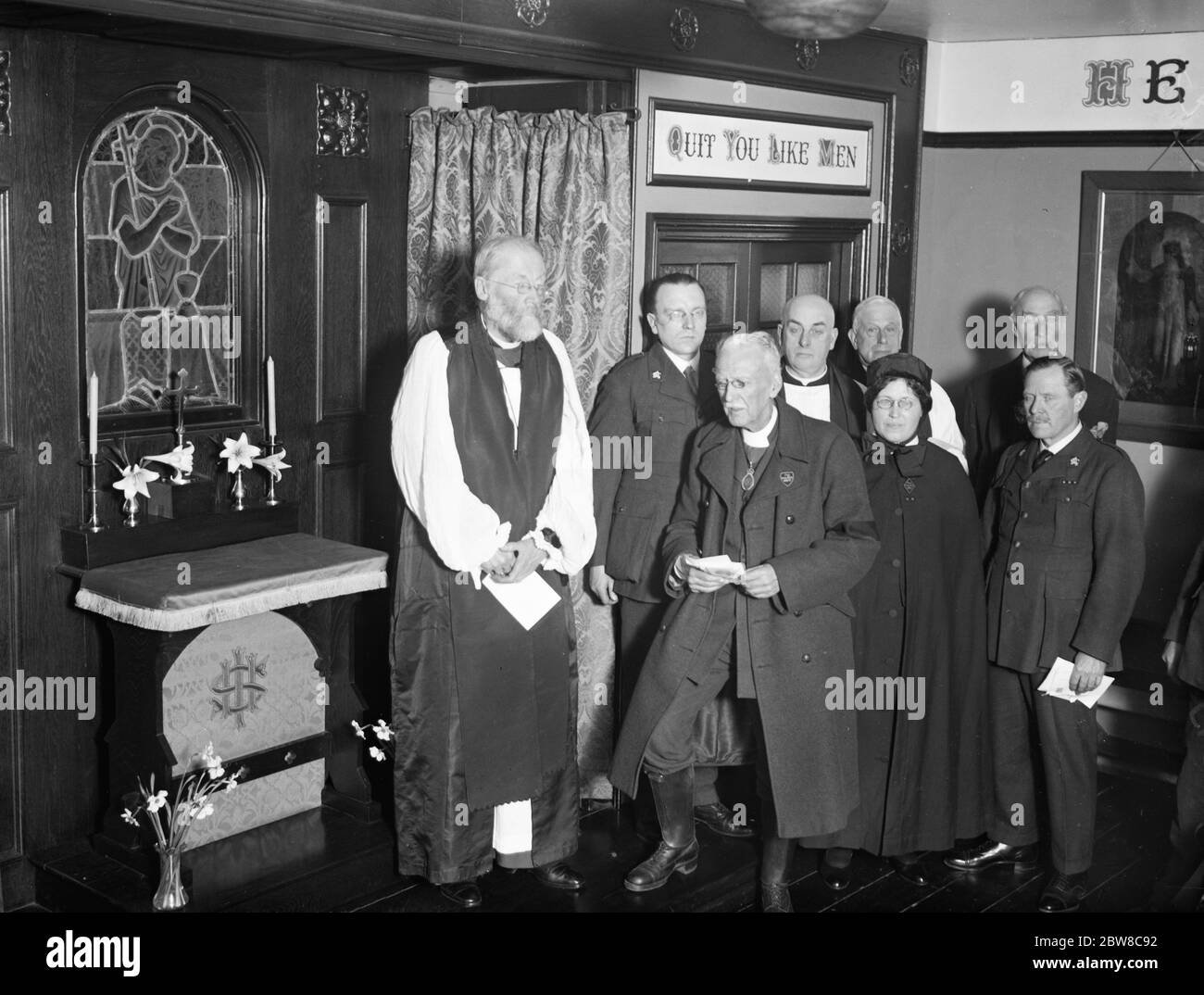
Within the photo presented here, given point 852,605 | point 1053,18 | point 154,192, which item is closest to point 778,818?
point 852,605

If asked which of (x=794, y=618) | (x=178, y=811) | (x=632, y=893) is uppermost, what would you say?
(x=794, y=618)

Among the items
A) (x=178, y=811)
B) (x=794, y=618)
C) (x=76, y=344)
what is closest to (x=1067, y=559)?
(x=794, y=618)

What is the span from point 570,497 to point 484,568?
1.26 ft

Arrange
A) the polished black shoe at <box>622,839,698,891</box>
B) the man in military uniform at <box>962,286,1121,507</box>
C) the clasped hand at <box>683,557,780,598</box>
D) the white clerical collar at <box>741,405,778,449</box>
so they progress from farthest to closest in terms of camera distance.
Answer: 1. the man in military uniform at <box>962,286,1121,507</box>
2. the polished black shoe at <box>622,839,698,891</box>
3. the white clerical collar at <box>741,405,778,449</box>
4. the clasped hand at <box>683,557,780,598</box>

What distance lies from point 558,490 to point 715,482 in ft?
1.65

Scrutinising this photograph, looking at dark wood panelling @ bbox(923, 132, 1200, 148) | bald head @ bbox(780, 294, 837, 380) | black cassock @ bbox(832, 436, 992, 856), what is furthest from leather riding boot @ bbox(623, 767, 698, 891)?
dark wood panelling @ bbox(923, 132, 1200, 148)

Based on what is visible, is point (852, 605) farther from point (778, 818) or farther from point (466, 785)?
point (466, 785)

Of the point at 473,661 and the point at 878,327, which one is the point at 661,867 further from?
the point at 878,327

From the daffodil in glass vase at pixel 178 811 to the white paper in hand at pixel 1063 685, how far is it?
8.52ft

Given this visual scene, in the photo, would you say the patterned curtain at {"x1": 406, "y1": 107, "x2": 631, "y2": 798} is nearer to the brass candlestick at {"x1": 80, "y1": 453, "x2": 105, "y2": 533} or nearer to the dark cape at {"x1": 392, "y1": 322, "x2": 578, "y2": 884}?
the dark cape at {"x1": 392, "y1": 322, "x2": 578, "y2": 884}

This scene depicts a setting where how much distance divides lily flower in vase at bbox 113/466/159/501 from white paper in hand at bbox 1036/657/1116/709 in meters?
2.93

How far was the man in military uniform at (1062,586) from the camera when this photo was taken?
4.57m

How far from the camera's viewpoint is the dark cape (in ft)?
14.5

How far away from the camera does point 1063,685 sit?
4645 millimetres
